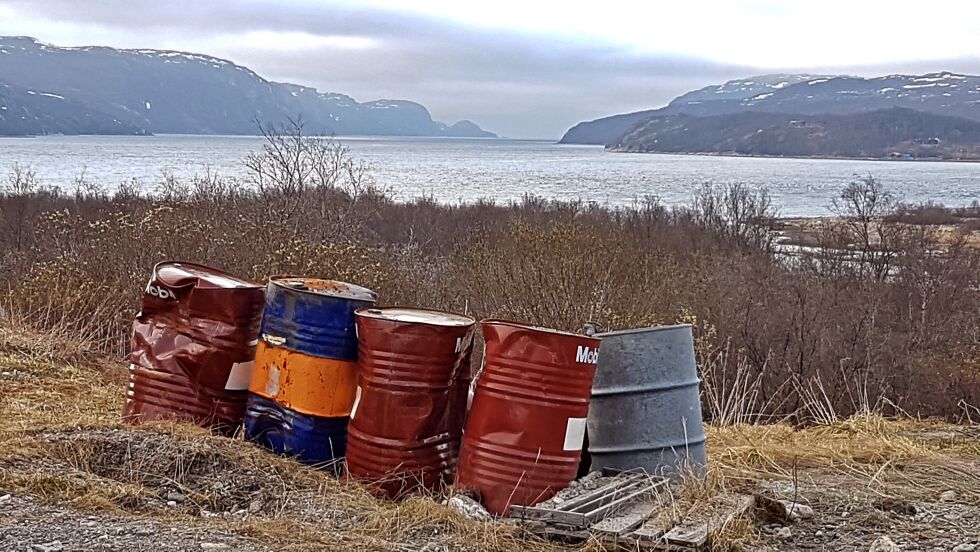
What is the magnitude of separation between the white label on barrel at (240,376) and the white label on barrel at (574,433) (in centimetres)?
196

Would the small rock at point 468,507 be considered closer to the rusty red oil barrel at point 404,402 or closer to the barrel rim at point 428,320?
the rusty red oil barrel at point 404,402

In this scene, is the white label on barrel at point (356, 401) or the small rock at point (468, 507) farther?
the white label on barrel at point (356, 401)

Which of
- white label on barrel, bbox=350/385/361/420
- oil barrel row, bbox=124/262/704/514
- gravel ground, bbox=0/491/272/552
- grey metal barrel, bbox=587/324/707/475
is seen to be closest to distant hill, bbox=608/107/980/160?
grey metal barrel, bbox=587/324/707/475

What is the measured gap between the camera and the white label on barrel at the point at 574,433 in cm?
478

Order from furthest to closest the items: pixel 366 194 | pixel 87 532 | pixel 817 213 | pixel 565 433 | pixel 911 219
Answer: pixel 817 213 → pixel 911 219 → pixel 366 194 → pixel 565 433 → pixel 87 532

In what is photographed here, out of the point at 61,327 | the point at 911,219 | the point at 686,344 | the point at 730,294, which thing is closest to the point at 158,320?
the point at 686,344

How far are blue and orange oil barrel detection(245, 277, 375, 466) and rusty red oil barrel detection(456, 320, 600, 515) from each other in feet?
2.92

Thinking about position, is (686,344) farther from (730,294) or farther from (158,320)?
(730,294)

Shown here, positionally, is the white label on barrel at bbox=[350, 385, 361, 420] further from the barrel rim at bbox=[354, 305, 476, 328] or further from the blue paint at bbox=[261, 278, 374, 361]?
the barrel rim at bbox=[354, 305, 476, 328]

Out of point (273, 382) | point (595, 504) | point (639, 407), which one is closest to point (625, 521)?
point (595, 504)

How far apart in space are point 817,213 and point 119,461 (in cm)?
5786

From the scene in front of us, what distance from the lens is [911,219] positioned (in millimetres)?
40188

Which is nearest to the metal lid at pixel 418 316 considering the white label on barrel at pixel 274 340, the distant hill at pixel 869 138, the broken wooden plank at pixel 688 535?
the white label on barrel at pixel 274 340

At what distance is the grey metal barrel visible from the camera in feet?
16.9
